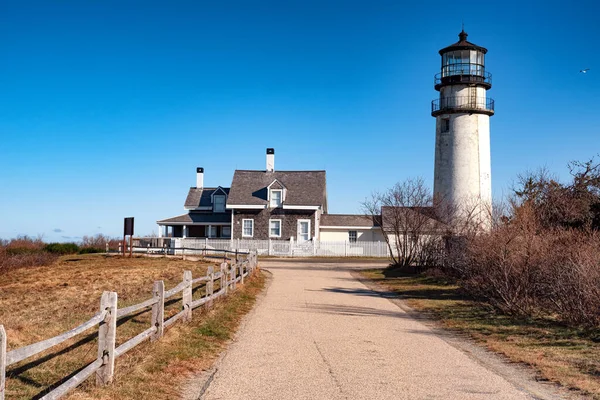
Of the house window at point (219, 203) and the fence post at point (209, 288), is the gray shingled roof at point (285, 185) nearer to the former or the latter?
the house window at point (219, 203)

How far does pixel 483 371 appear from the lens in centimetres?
909

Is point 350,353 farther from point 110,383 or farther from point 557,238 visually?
point 557,238

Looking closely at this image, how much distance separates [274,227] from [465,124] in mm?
16836

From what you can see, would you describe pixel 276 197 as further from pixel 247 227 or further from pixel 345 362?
pixel 345 362

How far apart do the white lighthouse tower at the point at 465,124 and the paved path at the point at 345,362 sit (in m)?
25.0

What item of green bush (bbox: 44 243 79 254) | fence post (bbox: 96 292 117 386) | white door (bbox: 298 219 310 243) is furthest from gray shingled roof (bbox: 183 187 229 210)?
fence post (bbox: 96 292 117 386)

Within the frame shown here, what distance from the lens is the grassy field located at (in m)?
8.94

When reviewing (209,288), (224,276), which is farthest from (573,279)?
(224,276)

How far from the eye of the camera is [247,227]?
163ft

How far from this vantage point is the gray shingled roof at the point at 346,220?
49381mm

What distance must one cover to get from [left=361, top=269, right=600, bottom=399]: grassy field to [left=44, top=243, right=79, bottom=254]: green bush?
32.2 metres

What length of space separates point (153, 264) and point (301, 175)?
21698mm

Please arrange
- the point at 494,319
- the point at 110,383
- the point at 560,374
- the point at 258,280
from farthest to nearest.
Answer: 1. the point at 258,280
2. the point at 494,319
3. the point at 560,374
4. the point at 110,383

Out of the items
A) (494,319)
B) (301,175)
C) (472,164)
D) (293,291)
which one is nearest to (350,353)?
(494,319)
